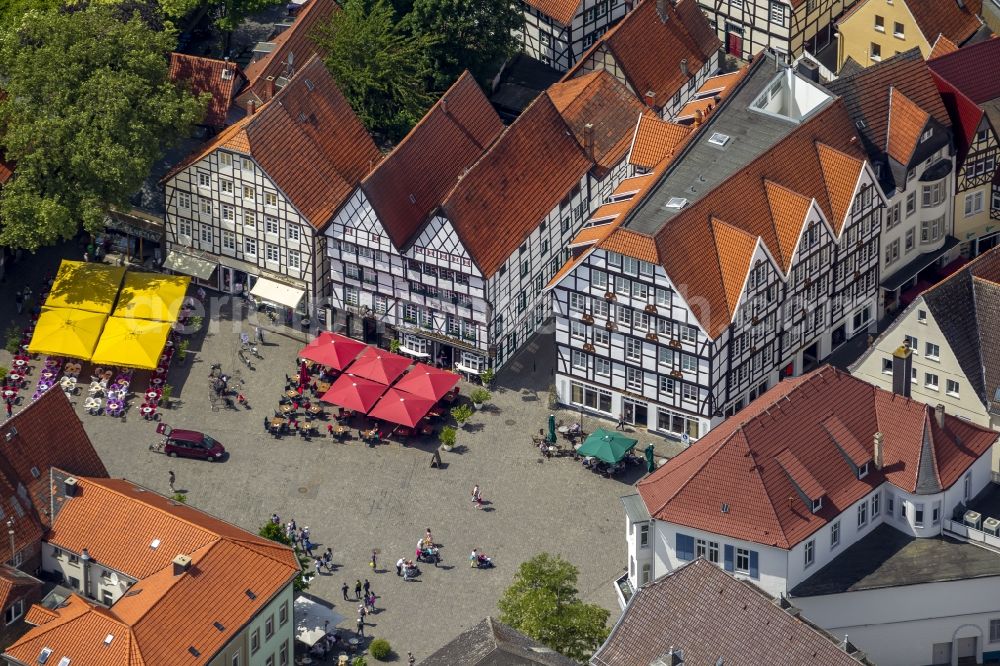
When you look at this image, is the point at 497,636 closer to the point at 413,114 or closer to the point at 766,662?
the point at 766,662

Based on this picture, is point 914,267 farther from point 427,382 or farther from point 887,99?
point 427,382

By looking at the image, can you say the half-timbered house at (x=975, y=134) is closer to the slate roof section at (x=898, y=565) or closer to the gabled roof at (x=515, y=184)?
the gabled roof at (x=515, y=184)

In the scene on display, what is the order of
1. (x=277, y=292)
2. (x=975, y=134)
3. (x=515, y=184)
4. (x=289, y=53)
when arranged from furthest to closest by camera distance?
1. (x=289, y=53)
2. (x=277, y=292)
3. (x=975, y=134)
4. (x=515, y=184)

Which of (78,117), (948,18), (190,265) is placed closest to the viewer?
(78,117)

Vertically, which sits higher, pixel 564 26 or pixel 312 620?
pixel 564 26

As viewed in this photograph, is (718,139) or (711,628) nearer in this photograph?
(711,628)

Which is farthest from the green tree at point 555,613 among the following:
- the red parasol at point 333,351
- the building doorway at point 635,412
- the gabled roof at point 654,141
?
the gabled roof at point 654,141

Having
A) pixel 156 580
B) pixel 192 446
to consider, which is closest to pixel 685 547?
pixel 156 580
